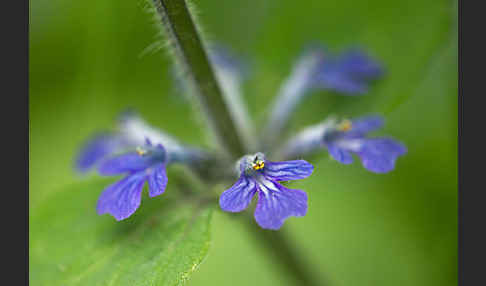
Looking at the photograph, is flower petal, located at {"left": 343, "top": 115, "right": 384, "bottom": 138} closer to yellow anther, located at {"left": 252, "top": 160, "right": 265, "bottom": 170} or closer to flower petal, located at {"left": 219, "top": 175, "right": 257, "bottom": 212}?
yellow anther, located at {"left": 252, "top": 160, "right": 265, "bottom": 170}

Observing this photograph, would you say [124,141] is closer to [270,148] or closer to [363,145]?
[270,148]

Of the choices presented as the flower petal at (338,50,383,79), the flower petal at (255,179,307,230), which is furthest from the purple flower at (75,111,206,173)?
the flower petal at (338,50,383,79)

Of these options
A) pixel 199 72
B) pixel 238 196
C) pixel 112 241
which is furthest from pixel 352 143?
pixel 112 241

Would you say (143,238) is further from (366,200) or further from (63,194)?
(366,200)

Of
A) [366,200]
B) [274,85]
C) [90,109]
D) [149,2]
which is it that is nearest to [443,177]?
[366,200]

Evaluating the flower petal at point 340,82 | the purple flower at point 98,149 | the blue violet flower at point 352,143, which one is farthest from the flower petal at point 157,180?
the flower petal at point 340,82
